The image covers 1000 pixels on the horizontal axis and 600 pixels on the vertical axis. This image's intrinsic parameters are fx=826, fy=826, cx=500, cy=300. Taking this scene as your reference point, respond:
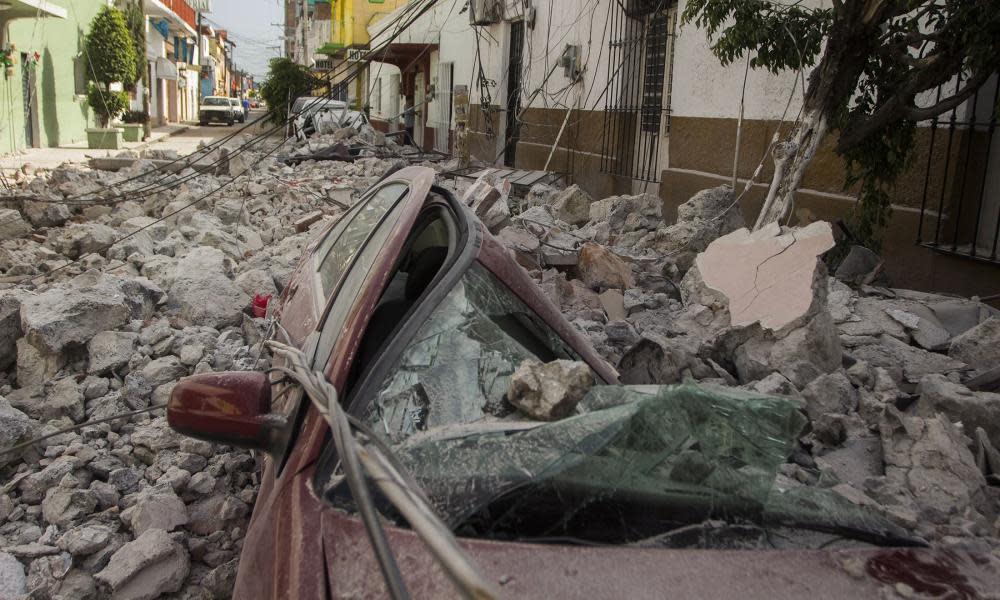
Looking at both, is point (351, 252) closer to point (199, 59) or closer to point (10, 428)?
point (10, 428)

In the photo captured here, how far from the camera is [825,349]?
12.6 feet

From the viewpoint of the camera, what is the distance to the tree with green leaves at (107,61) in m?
25.9

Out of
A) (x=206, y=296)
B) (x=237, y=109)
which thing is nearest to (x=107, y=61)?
(x=237, y=109)

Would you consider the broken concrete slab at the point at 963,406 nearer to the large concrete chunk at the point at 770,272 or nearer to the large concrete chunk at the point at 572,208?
the large concrete chunk at the point at 770,272

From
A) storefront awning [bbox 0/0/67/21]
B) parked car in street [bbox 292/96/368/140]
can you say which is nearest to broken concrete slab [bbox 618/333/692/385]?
storefront awning [bbox 0/0/67/21]

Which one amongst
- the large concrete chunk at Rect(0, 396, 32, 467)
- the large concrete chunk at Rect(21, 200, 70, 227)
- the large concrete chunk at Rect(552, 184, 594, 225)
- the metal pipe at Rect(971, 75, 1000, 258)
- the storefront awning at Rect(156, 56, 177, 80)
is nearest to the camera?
the large concrete chunk at Rect(0, 396, 32, 467)

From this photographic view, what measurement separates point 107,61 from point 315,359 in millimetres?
27886

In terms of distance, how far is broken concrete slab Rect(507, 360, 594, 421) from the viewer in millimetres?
1831

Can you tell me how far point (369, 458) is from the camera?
1.24 metres

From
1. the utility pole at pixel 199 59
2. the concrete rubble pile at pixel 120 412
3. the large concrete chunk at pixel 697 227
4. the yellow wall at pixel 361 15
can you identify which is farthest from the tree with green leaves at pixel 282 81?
the utility pole at pixel 199 59

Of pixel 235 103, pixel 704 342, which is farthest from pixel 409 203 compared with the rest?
pixel 235 103

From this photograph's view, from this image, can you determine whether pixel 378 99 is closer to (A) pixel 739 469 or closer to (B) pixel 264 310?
(B) pixel 264 310

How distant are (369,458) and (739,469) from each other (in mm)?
818

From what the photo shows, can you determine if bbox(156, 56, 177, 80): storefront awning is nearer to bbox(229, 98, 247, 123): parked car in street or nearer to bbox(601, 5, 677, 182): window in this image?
bbox(229, 98, 247, 123): parked car in street
